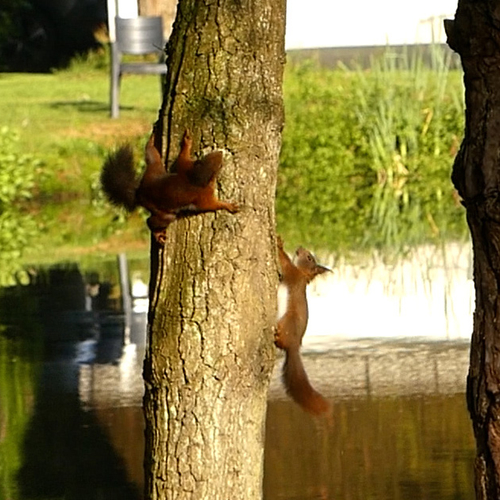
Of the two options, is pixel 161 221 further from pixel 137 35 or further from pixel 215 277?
pixel 137 35

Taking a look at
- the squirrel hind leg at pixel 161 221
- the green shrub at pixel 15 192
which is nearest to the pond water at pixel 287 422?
the squirrel hind leg at pixel 161 221

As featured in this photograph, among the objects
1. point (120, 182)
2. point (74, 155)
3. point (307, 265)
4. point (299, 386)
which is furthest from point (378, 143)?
point (120, 182)

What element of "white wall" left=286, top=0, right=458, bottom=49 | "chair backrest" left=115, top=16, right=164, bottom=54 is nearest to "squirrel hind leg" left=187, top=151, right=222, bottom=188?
"chair backrest" left=115, top=16, right=164, bottom=54

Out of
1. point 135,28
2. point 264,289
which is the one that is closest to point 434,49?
point 135,28

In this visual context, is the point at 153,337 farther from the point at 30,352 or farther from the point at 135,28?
the point at 135,28

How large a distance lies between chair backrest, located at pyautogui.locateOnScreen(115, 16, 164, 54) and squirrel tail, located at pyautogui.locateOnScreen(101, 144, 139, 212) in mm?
15303

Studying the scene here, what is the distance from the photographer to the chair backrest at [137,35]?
66.8 feet

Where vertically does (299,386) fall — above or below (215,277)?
below

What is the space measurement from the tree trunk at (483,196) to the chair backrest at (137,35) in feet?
51.4

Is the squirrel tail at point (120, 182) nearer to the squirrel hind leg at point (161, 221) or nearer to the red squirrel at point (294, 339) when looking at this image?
the squirrel hind leg at point (161, 221)

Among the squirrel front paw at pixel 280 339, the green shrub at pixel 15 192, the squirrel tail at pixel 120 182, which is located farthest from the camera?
the green shrub at pixel 15 192

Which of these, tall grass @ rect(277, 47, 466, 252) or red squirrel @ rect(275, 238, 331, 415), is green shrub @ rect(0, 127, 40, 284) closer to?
tall grass @ rect(277, 47, 466, 252)

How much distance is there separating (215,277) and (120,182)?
0.55 m

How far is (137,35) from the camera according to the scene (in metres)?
20.4
